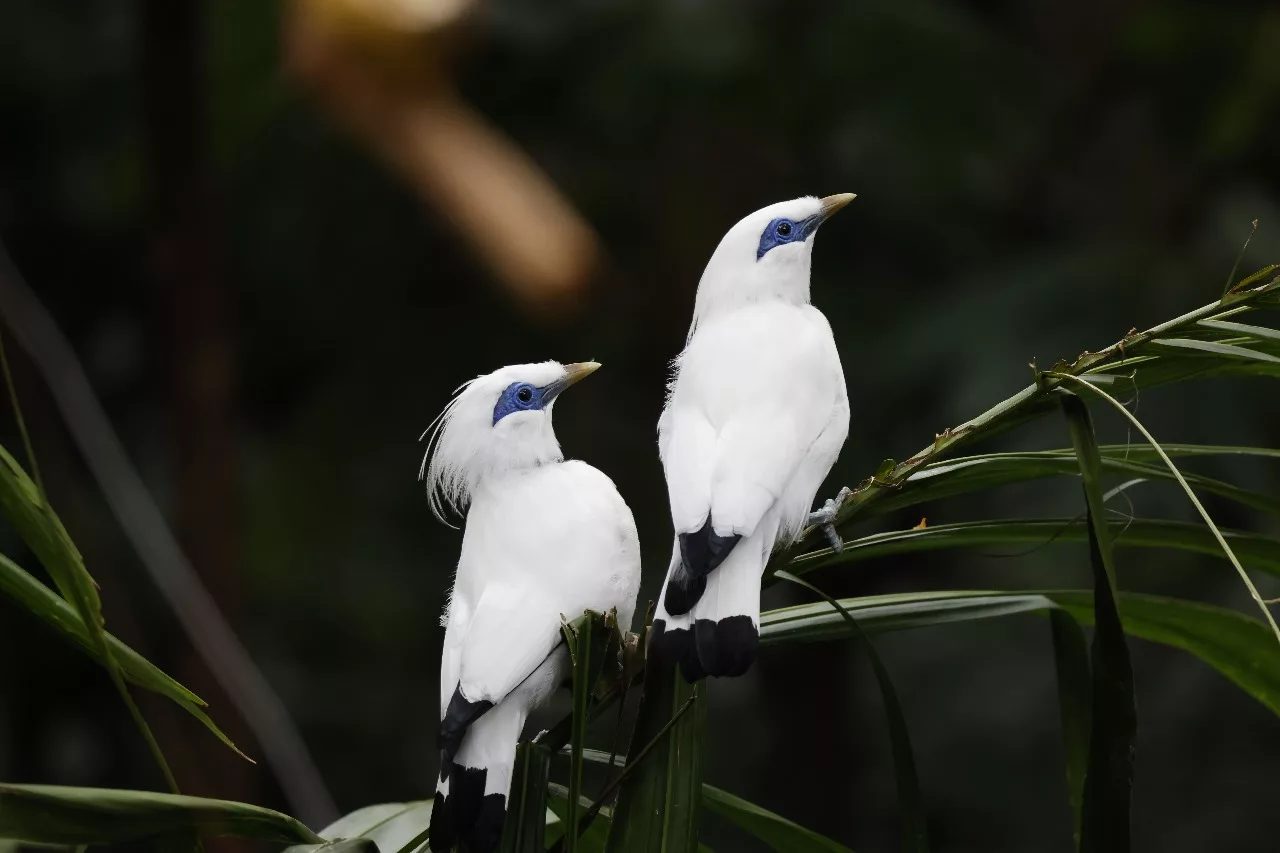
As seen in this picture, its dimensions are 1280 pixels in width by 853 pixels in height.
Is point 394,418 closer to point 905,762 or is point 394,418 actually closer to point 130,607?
point 130,607

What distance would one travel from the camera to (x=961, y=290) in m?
3.78

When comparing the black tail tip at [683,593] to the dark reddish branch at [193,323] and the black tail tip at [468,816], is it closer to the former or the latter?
the black tail tip at [468,816]

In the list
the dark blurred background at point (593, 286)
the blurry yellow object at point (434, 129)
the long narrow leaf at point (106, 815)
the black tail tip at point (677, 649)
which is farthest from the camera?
the dark blurred background at point (593, 286)

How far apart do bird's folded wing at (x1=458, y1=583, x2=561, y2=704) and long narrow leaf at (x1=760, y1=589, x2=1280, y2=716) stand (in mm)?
196

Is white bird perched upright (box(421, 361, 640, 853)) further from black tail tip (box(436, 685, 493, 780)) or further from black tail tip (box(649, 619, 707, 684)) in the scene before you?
black tail tip (box(649, 619, 707, 684))

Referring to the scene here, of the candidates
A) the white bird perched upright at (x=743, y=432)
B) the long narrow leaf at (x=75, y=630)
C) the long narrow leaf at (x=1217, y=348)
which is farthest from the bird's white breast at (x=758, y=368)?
the long narrow leaf at (x=75, y=630)

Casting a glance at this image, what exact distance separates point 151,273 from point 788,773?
203cm

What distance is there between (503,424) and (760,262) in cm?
30

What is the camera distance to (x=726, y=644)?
103cm

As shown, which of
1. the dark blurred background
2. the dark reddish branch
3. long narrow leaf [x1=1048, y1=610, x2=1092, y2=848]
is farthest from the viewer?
the dark blurred background

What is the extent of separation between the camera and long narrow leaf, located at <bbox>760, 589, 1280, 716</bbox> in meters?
1.25

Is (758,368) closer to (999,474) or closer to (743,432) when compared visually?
(743,432)

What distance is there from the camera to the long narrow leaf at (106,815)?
3.04ft

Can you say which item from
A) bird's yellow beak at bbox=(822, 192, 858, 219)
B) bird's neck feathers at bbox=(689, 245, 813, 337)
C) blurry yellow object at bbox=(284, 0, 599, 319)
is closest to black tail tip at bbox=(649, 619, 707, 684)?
bird's neck feathers at bbox=(689, 245, 813, 337)
